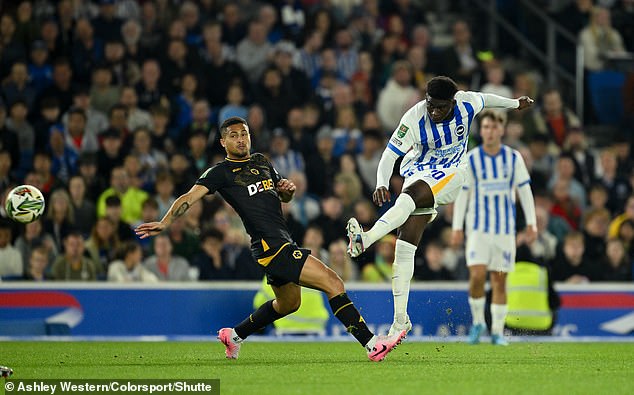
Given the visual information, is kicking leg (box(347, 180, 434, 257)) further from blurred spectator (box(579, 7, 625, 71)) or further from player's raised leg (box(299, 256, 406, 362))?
blurred spectator (box(579, 7, 625, 71))

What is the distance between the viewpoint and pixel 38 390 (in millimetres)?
8102

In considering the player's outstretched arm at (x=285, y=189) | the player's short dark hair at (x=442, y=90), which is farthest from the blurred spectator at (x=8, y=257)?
the player's short dark hair at (x=442, y=90)

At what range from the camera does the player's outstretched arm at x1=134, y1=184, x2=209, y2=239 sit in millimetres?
9516

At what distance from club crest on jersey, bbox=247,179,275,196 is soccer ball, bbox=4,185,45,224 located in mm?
1731

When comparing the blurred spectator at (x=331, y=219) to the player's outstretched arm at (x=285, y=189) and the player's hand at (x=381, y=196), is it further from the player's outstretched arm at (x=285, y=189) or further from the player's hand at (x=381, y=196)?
the player's hand at (x=381, y=196)

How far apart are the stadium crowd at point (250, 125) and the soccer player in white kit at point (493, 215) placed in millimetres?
2439

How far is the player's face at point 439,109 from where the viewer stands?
10516mm

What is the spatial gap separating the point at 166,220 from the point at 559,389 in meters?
3.36

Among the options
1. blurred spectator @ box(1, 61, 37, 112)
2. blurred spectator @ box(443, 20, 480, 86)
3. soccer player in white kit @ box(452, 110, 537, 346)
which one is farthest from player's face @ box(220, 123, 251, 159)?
blurred spectator @ box(443, 20, 480, 86)

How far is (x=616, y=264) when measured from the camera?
16188 millimetres

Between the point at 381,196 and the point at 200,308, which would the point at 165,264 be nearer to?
the point at 200,308

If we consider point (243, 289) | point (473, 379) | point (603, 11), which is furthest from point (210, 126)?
point (473, 379)

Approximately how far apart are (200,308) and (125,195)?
2260mm

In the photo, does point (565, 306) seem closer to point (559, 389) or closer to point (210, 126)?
point (210, 126)
